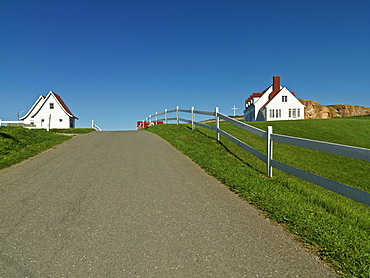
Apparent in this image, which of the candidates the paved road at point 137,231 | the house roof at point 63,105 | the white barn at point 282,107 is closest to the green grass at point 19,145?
the paved road at point 137,231

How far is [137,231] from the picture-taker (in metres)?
4.23

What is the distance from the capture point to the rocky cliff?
9700 cm

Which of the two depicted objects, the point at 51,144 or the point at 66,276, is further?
the point at 51,144

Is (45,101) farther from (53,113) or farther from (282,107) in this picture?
(282,107)

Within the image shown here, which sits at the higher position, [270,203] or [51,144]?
[51,144]

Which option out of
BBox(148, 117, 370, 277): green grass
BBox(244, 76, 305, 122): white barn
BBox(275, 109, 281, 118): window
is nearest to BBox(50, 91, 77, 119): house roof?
BBox(244, 76, 305, 122): white barn

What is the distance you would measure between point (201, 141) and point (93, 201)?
8000 millimetres

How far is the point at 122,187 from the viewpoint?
257 inches

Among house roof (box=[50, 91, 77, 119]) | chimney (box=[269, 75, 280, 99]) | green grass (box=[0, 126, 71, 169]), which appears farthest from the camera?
chimney (box=[269, 75, 280, 99])

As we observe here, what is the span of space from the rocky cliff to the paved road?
100 meters

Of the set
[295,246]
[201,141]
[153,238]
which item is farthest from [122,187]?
[201,141]

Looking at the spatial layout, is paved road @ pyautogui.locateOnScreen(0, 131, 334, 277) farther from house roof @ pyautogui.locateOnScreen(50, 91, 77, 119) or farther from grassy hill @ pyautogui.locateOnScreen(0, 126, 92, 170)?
house roof @ pyautogui.locateOnScreen(50, 91, 77, 119)

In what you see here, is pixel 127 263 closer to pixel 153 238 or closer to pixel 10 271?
pixel 153 238

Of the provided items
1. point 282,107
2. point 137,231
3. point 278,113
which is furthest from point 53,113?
point 137,231
